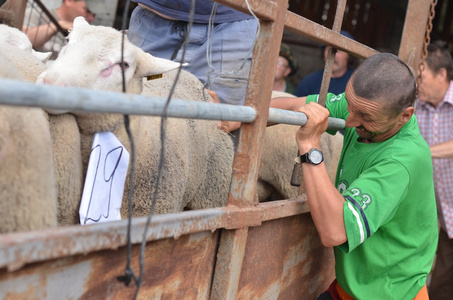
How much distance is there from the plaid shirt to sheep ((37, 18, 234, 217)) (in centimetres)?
187

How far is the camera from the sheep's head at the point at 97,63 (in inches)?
66.4

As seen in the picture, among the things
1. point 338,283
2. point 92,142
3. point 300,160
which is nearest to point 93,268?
point 92,142

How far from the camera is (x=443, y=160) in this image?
3.89m

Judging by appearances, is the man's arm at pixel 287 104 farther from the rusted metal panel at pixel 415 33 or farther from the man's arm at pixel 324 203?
the rusted metal panel at pixel 415 33

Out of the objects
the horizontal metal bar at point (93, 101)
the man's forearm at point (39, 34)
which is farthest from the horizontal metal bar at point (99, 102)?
the man's forearm at point (39, 34)

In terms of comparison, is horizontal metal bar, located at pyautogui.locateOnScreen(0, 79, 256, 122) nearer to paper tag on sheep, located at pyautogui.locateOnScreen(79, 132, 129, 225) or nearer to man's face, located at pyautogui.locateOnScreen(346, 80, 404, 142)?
paper tag on sheep, located at pyautogui.locateOnScreen(79, 132, 129, 225)

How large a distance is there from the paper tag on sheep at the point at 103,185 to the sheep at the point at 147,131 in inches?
5.9

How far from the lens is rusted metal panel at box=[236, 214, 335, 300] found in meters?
1.78

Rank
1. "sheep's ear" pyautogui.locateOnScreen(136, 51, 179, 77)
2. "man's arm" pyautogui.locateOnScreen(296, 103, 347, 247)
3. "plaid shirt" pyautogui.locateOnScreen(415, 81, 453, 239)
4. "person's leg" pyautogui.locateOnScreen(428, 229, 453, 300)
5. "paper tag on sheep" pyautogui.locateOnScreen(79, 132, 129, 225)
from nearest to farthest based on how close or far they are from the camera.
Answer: "paper tag on sheep" pyautogui.locateOnScreen(79, 132, 129, 225) → "man's arm" pyautogui.locateOnScreen(296, 103, 347, 247) → "sheep's ear" pyautogui.locateOnScreen(136, 51, 179, 77) → "plaid shirt" pyautogui.locateOnScreen(415, 81, 453, 239) → "person's leg" pyautogui.locateOnScreen(428, 229, 453, 300)

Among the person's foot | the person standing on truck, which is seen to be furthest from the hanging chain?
the person standing on truck

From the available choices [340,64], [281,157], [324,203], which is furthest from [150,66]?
[340,64]

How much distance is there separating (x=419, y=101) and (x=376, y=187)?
2579 mm

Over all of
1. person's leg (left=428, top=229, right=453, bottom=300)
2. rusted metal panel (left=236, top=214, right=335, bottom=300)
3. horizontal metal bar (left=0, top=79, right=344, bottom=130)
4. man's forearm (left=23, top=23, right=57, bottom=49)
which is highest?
man's forearm (left=23, top=23, right=57, bottom=49)

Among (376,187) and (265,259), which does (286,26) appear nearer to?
(376,187)
